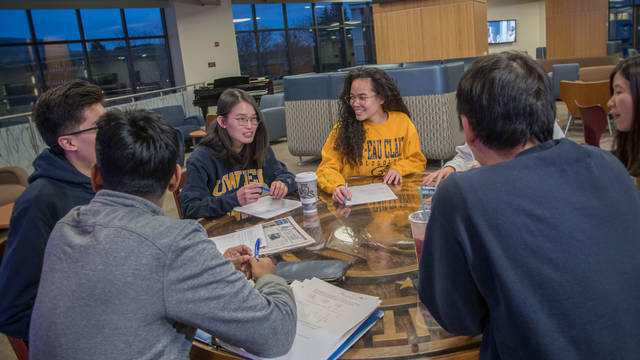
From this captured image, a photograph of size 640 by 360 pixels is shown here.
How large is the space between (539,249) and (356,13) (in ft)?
48.7

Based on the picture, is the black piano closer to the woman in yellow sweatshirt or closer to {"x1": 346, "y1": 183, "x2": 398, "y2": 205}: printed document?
the woman in yellow sweatshirt

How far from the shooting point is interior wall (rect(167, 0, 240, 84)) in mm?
10594

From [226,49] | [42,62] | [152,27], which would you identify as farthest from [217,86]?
[42,62]

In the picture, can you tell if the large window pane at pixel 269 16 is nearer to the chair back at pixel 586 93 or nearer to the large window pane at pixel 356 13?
the large window pane at pixel 356 13

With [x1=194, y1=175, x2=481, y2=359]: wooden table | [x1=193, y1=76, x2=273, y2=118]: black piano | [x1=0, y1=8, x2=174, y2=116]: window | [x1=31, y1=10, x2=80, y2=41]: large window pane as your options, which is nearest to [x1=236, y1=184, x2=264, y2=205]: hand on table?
[x1=194, y1=175, x2=481, y2=359]: wooden table

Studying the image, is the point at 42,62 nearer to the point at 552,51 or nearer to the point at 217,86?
the point at 217,86

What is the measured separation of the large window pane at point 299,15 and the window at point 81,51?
3.90 metres

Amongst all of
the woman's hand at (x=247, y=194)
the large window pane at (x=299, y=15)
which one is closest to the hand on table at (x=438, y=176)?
the woman's hand at (x=247, y=194)

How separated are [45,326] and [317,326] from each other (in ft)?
1.75

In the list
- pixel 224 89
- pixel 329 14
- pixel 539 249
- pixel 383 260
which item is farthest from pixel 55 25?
pixel 539 249

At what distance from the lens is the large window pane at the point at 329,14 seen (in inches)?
534

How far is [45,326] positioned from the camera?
2.71 feet

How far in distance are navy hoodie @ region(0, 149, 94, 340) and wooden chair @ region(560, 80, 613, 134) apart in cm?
619

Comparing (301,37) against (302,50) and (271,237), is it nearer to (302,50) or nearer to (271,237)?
(302,50)
